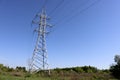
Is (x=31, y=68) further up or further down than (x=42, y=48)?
further down

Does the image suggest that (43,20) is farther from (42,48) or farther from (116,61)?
(116,61)

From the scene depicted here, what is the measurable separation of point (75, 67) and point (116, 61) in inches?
811

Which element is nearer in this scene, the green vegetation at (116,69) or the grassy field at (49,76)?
the grassy field at (49,76)

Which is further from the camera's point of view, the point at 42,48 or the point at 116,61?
the point at 116,61

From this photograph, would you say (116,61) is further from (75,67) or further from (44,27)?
(75,67)

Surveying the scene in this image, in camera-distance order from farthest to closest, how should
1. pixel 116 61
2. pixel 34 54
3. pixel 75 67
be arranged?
pixel 75 67 → pixel 116 61 → pixel 34 54

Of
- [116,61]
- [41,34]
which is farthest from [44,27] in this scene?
[116,61]

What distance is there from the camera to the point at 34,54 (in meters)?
32.2

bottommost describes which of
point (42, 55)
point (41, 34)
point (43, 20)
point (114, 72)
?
point (114, 72)

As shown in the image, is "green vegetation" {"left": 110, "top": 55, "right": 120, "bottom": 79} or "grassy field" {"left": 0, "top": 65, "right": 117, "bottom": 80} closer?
"grassy field" {"left": 0, "top": 65, "right": 117, "bottom": 80}

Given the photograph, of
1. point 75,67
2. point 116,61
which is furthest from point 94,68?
point 116,61

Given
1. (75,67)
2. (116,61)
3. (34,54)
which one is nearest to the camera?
(34,54)

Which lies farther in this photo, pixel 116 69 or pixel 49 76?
pixel 116 69

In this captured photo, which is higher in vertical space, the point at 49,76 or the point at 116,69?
the point at 116,69
